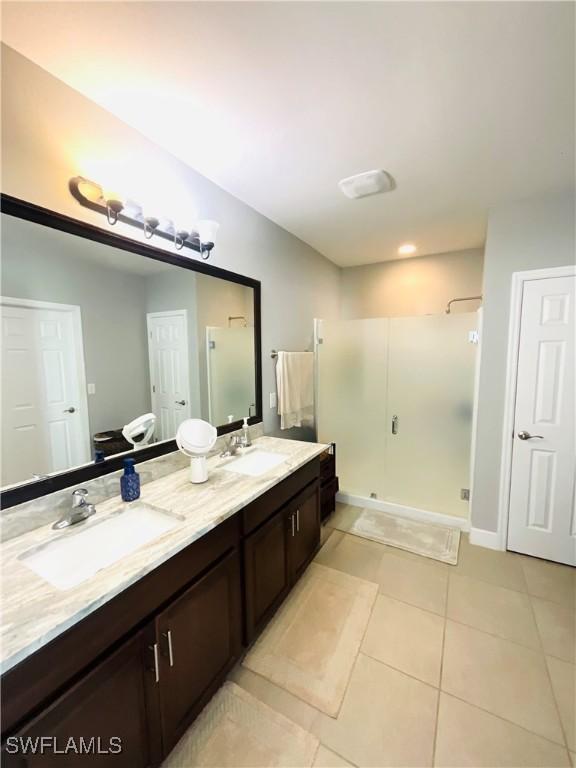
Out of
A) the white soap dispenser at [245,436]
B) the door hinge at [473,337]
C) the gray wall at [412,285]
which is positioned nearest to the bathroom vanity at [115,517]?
the white soap dispenser at [245,436]

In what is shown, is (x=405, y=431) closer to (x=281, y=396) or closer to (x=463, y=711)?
(x=281, y=396)

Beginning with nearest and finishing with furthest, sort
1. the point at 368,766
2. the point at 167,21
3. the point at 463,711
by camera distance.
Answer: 1. the point at 167,21
2. the point at 368,766
3. the point at 463,711

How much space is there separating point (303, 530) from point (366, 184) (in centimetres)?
212

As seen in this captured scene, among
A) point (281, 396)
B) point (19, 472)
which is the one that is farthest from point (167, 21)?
point (281, 396)

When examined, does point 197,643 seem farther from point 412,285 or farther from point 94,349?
point 412,285

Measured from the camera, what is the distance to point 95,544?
111cm

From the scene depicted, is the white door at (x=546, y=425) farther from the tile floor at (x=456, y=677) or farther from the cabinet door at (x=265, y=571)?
the cabinet door at (x=265, y=571)

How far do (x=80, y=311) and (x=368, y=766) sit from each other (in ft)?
6.52

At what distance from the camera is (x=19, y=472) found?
1084mm

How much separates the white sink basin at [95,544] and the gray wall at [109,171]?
3.87 feet

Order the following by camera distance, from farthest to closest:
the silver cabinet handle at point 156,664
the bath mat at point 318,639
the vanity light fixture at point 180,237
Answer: the vanity light fixture at point 180,237, the bath mat at point 318,639, the silver cabinet handle at point 156,664

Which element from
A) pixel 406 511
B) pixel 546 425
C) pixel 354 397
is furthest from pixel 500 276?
pixel 406 511

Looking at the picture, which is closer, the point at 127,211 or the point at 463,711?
the point at 463,711

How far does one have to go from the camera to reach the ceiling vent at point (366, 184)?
1765 mm
